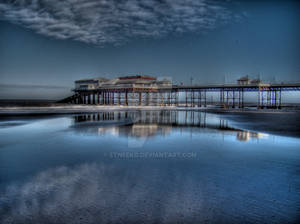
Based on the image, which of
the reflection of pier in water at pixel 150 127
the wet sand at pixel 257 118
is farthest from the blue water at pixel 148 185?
the wet sand at pixel 257 118

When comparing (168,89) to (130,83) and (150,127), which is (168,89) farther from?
(150,127)

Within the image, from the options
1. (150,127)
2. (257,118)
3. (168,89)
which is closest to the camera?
(150,127)

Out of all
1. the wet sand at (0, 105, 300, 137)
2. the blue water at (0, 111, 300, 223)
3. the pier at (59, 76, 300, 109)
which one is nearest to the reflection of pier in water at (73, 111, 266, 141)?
the wet sand at (0, 105, 300, 137)

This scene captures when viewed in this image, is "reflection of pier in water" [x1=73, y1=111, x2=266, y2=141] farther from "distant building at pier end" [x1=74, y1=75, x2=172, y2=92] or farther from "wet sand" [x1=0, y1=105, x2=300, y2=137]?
"distant building at pier end" [x1=74, y1=75, x2=172, y2=92]

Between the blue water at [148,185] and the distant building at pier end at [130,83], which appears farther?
the distant building at pier end at [130,83]

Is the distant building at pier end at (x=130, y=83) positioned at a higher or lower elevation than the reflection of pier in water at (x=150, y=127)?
higher

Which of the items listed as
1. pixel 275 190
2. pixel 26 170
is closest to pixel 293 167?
pixel 275 190

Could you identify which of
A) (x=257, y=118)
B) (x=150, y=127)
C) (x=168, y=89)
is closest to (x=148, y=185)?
(x=150, y=127)

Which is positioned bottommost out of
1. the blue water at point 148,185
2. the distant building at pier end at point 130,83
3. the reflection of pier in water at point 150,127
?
the blue water at point 148,185

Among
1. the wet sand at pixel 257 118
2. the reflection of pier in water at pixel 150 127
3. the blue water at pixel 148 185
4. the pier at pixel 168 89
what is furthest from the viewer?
the pier at pixel 168 89

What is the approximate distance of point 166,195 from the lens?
422 centimetres

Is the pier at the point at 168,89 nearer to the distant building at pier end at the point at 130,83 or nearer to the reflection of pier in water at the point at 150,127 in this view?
the distant building at pier end at the point at 130,83

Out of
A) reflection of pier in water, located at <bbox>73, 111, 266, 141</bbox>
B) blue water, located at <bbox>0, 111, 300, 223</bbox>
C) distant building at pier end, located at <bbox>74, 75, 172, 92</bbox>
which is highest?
distant building at pier end, located at <bbox>74, 75, 172, 92</bbox>

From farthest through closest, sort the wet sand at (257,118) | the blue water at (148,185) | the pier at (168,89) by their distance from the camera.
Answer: the pier at (168,89) < the wet sand at (257,118) < the blue water at (148,185)
